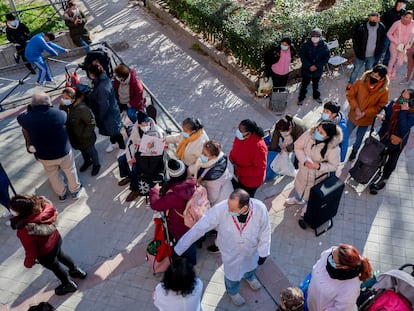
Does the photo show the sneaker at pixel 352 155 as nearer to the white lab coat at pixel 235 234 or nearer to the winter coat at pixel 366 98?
the winter coat at pixel 366 98

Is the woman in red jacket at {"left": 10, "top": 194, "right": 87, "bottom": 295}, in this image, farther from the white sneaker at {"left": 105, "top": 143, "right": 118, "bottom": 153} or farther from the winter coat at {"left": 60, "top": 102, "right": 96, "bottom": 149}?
the white sneaker at {"left": 105, "top": 143, "right": 118, "bottom": 153}

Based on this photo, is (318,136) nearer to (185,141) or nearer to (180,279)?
(185,141)

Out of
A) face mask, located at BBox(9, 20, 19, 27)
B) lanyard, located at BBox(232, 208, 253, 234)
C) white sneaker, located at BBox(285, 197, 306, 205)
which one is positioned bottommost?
white sneaker, located at BBox(285, 197, 306, 205)

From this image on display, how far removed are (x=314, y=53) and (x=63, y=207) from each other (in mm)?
5460

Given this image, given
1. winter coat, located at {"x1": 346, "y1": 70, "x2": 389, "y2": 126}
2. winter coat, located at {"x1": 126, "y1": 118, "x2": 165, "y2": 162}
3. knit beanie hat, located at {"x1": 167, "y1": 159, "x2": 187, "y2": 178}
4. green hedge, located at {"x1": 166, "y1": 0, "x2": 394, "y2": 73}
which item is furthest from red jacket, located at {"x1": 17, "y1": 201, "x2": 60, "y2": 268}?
green hedge, located at {"x1": 166, "y1": 0, "x2": 394, "y2": 73}

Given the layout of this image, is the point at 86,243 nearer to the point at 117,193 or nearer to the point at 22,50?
the point at 117,193

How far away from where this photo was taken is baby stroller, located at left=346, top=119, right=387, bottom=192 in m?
6.36

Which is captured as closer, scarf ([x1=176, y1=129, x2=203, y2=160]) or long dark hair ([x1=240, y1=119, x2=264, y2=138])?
long dark hair ([x1=240, y1=119, x2=264, y2=138])

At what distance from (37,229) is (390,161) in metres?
5.17

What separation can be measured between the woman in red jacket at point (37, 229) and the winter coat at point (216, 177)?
71.5 inches

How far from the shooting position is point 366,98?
670 cm

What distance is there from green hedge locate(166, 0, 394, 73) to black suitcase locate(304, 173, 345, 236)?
13.8 ft

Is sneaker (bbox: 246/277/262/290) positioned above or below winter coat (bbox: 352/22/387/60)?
below

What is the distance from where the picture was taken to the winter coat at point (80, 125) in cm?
630
